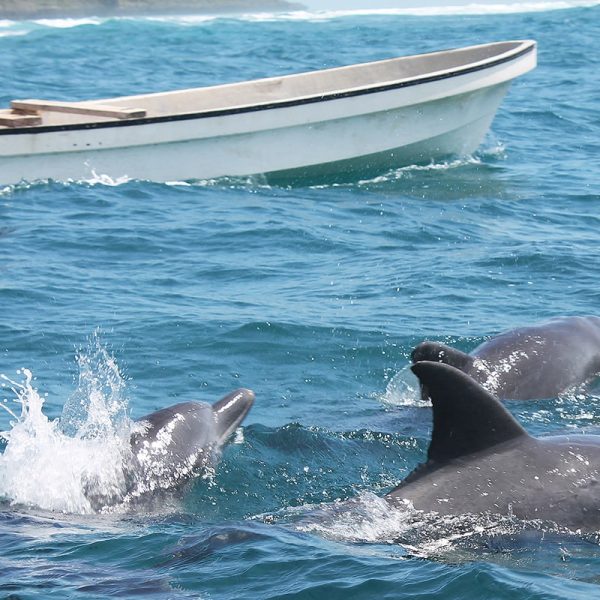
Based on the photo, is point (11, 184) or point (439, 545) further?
point (11, 184)

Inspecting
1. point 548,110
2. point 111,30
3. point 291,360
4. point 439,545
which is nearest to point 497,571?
point 439,545

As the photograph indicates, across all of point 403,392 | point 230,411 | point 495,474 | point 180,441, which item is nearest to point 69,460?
point 180,441

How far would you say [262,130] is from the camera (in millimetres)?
24344

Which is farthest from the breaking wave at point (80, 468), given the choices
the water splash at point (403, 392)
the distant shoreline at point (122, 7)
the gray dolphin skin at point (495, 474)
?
the distant shoreline at point (122, 7)

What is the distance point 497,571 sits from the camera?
8.61m

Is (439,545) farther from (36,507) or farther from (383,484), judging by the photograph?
(36,507)

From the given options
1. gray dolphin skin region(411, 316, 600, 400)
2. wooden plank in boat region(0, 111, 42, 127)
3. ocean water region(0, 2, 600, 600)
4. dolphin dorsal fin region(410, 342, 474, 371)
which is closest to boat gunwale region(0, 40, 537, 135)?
wooden plank in boat region(0, 111, 42, 127)

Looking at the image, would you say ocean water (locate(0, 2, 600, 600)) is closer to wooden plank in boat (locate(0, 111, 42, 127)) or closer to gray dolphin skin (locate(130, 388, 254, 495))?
gray dolphin skin (locate(130, 388, 254, 495))

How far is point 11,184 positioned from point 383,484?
1422cm

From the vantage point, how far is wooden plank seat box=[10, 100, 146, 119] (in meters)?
23.5

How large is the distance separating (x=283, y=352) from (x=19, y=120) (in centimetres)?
1054

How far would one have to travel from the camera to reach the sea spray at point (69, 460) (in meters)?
10.4

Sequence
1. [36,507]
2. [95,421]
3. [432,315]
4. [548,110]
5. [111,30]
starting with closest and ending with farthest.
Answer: [36,507]
[95,421]
[432,315]
[548,110]
[111,30]

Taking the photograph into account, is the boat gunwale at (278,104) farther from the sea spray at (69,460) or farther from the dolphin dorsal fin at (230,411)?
the dolphin dorsal fin at (230,411)
